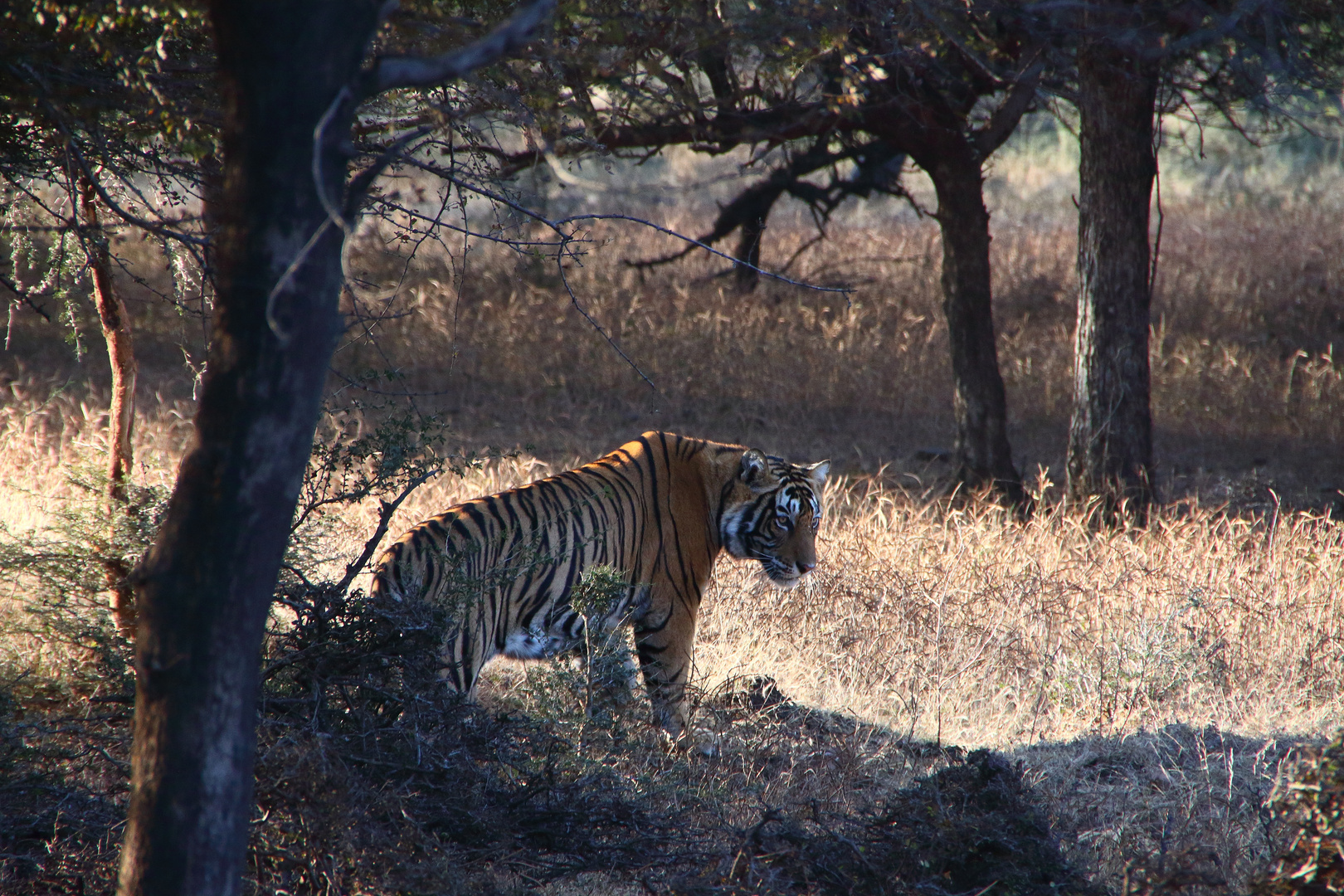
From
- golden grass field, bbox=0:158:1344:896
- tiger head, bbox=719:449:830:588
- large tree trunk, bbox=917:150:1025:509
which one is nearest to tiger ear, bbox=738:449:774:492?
tiger head, bbox=719:449:830:588

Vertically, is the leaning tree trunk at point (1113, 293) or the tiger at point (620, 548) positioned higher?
the leaning tree trunk at point (1113, 293)

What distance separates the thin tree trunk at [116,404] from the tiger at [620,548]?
1.09 metres

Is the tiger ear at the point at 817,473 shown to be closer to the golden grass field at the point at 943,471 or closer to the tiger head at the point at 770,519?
the tiger head at the point at 770,519

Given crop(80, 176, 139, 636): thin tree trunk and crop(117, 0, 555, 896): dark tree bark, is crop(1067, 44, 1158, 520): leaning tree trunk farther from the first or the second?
crop(117, 0, 555, 896): dark tree bark

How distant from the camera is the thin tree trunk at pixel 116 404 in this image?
4441 mm

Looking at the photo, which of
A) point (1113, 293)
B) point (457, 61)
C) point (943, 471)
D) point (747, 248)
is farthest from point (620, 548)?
point (747, 248)

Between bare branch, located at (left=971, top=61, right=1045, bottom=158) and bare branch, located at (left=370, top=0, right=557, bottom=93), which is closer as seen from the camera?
bare branch, located at (left=370, top=0, right=557, bottom=93)

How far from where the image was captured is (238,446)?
7.87 ft

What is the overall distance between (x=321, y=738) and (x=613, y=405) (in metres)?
8.87

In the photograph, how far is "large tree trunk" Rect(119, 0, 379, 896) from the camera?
7.76ft

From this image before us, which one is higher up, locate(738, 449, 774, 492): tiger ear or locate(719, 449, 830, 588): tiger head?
locate(738, 449, 774, 492): tiger ear

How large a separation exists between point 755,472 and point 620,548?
753 millimetres

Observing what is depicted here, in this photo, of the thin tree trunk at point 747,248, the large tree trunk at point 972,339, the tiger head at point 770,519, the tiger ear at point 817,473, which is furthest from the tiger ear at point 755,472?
the thin tree trunk at point 747,248

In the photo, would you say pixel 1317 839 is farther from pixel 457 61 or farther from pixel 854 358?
pixel 854 358
